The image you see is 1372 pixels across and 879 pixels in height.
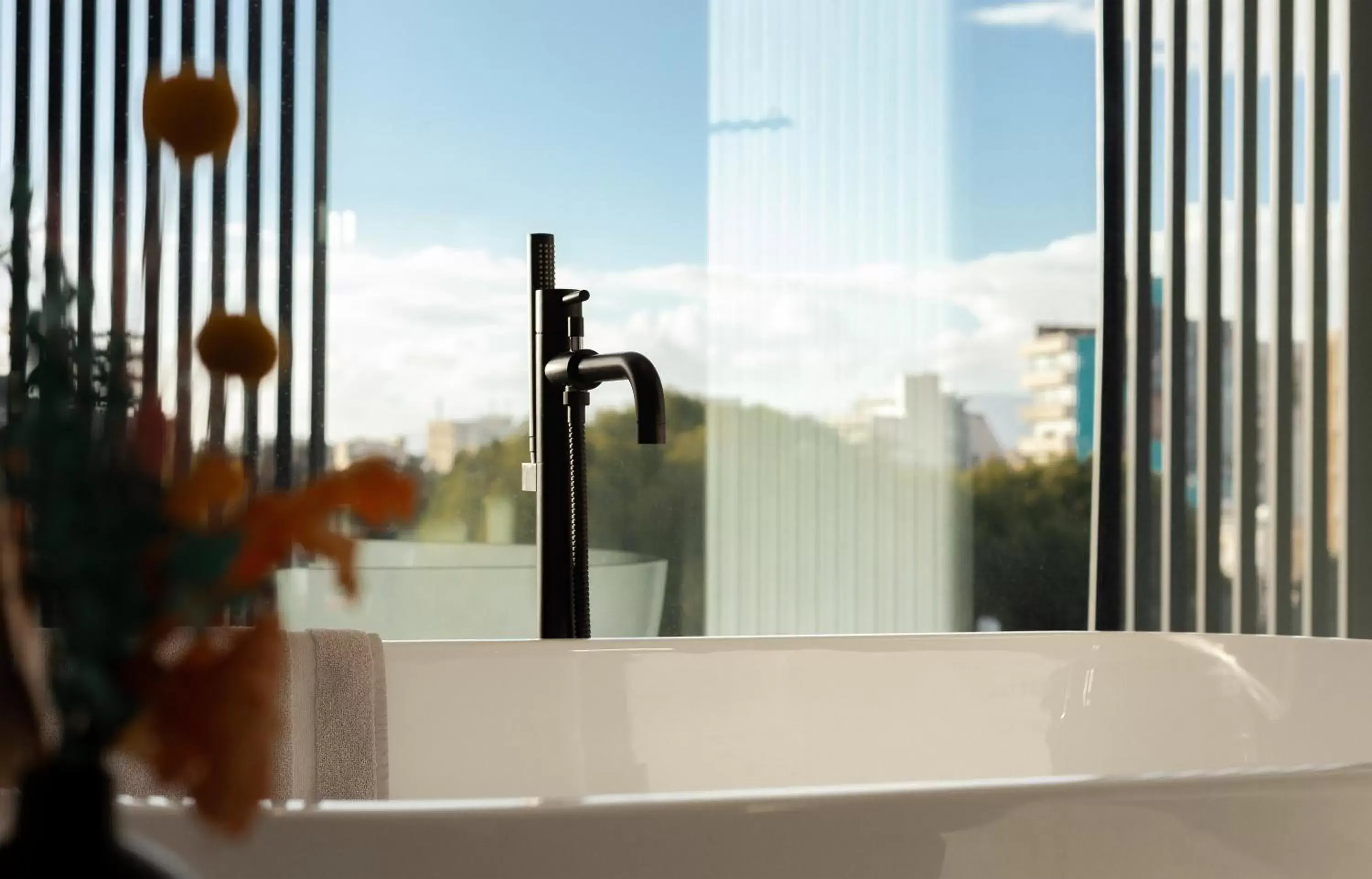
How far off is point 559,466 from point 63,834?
1.48 metres

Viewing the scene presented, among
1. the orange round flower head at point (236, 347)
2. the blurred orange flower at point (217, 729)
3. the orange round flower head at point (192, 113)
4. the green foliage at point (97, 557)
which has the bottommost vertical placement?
the blurred orange flower at point (217, 729)

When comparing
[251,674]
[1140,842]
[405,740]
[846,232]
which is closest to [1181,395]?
[846,232]

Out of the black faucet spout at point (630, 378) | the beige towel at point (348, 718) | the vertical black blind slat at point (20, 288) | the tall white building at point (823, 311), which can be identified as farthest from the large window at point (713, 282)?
the vertical black blind slat at point (20, 288)

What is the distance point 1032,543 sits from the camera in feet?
9.06

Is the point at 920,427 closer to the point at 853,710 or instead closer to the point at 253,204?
the point at 853,710

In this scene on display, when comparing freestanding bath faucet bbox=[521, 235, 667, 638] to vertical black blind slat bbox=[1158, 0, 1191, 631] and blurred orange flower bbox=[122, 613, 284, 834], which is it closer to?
vertical black blind slat bbox=[1158, 0, 1191, 631]

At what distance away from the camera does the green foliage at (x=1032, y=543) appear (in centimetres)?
274

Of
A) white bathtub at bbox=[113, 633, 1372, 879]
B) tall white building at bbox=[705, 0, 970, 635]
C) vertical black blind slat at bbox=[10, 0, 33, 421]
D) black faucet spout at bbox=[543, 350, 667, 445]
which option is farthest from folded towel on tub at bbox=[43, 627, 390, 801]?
tall white building at bbox=[705, 0, 970, 635]

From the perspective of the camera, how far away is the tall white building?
2619 mm

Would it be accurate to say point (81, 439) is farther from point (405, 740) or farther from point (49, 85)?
point (49, 85)

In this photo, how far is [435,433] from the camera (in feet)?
8.36

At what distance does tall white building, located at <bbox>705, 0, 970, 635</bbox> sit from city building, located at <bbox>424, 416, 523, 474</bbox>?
0.36m

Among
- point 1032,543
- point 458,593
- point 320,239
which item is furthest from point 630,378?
point 1032,543

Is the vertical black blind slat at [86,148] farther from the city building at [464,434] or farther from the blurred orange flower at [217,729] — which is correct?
the blurred orange flower at [217,729]
